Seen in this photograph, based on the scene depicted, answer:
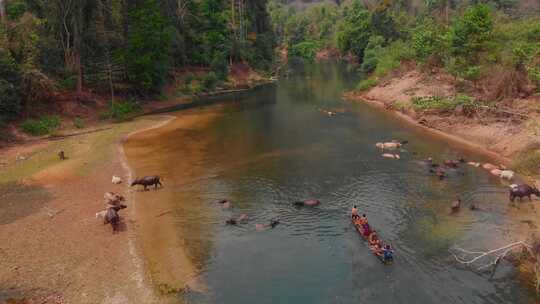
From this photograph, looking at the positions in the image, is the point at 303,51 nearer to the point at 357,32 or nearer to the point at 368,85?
the point at 357,32

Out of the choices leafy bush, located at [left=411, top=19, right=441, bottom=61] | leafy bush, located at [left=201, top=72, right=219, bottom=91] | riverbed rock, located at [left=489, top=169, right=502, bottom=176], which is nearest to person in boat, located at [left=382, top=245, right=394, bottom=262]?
riverbed rock, located at [left=489, top=169, right=502, bottom=176]

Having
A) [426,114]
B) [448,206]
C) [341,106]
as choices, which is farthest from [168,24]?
[448,206]

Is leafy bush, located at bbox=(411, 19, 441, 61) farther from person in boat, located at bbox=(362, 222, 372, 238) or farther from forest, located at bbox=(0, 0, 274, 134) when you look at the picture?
person in boat, located at bbox=(362, 222, 372, 238)

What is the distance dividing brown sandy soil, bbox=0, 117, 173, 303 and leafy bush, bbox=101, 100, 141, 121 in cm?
1596

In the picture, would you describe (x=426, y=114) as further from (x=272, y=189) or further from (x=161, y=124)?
(x=161, y=124)

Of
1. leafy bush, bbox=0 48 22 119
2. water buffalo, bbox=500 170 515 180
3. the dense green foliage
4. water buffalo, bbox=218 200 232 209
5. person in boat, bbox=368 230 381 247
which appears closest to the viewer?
person in boat, bbox=368 230 381 247

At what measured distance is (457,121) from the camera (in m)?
41.0

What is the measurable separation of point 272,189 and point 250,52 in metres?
64.0

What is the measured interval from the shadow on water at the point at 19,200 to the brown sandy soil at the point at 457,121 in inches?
1233

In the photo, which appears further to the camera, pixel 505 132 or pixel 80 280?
pixel 505 132

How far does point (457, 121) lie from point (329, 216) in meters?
23.9

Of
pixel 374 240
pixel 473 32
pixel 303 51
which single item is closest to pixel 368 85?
pixel 473 32

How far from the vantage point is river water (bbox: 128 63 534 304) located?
55.0 ft

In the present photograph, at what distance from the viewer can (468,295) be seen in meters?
16.2
